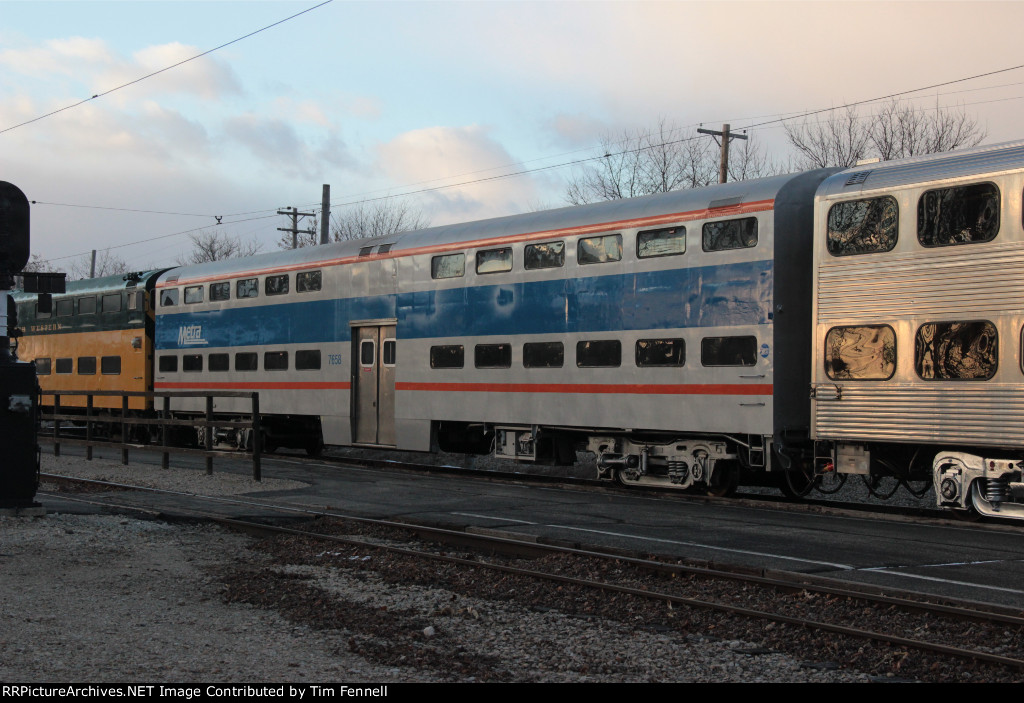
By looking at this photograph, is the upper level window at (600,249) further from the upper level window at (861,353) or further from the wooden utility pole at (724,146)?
the wooden utility pole at (724,146)

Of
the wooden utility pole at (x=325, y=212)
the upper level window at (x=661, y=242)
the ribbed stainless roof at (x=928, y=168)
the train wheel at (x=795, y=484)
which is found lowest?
the train wheel at (x=795, y=484)

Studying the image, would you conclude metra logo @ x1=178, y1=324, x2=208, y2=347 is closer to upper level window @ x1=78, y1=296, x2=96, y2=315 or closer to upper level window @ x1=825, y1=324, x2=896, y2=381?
upper level window @ x1=78, y1=296, x2=96, y2=315

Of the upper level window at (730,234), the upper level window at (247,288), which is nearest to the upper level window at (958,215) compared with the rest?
the upper level window at (730,234)


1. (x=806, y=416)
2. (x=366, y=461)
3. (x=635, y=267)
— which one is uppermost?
(x=635, y=267)

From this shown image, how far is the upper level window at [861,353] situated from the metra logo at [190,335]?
15.9 meters

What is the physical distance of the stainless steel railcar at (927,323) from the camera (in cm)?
1133

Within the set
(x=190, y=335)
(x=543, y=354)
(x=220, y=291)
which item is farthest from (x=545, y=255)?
(x=190, y=335)

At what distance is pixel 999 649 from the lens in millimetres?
6488

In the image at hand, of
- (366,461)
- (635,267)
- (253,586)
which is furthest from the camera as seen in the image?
(366,461)

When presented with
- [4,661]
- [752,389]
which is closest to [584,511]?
[752,389]

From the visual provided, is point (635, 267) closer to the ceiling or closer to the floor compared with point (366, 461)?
closer to the ceiling

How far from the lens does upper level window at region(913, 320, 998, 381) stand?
1138 cm

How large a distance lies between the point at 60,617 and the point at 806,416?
31.8 ft

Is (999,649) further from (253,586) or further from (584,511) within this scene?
(584,511)
